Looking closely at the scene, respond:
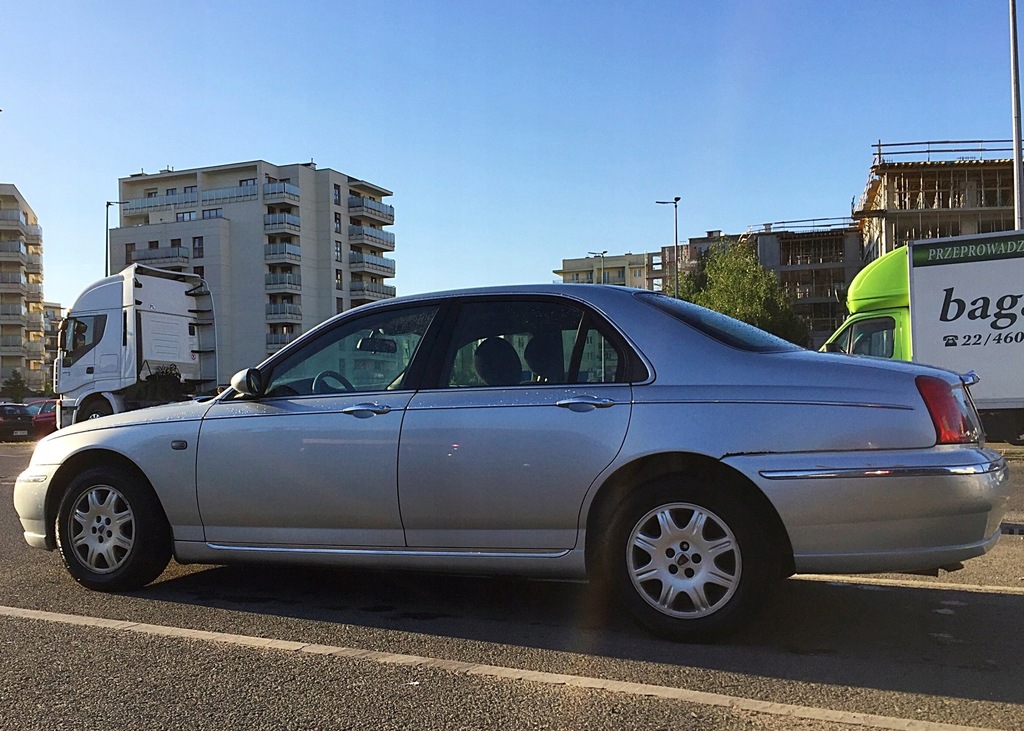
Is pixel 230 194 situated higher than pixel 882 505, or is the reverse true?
pixel 230 194

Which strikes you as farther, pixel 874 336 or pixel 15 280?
pixel 15 280

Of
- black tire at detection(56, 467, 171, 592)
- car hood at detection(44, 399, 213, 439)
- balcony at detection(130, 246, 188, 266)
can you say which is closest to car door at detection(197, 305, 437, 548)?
car hood at detection(44, 399, 213, 439)

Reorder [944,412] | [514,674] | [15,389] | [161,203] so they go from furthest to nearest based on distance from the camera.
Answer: [161,203]
[15,389]
[944,412]
[514,674]

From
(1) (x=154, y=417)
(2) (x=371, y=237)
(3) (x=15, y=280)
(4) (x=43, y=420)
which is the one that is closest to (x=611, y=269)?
(2) (x=371, y=237)

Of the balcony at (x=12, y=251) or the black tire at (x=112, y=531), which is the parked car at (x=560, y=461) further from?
the balcony at (x=12, y=251)

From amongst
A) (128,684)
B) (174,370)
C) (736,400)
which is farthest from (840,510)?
(174,370)

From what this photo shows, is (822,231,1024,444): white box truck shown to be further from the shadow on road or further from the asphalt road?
the shadow on road

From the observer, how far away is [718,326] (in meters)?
4.43

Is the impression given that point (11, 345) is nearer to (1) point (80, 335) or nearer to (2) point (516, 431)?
(1) point (80, 335)

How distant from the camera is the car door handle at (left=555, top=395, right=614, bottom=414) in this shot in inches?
165

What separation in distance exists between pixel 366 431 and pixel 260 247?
76699 mm

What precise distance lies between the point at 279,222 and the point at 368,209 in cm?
1070

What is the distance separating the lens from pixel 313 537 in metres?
4.72

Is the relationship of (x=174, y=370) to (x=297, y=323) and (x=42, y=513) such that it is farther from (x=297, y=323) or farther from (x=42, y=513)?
(x=297, y=323)
